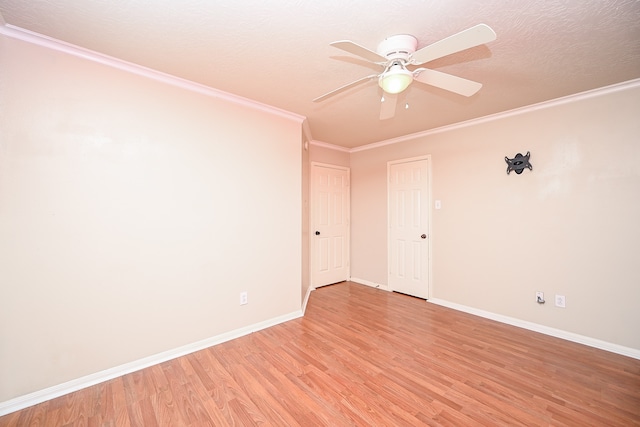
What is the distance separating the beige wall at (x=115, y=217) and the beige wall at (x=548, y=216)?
97.8 inches

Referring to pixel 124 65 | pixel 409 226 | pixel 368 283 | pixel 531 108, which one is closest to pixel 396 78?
pixel 124 65

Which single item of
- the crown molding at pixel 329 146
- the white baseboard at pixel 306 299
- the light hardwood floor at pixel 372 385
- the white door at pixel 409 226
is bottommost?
the light hardwood floor at pixel 372 385

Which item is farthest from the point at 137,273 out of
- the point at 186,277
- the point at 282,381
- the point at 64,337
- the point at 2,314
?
the point at 282,381

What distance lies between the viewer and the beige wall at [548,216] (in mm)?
2436

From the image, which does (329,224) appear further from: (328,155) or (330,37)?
(330,37)

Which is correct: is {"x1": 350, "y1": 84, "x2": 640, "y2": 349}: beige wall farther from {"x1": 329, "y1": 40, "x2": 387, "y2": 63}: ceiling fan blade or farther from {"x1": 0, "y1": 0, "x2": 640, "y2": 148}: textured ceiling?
{"x1": 329, "y1": 40, "x2": 387, "y2": 63}: ceiling fan blade

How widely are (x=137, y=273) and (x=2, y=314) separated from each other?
73 cm

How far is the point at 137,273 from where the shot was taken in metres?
2.17

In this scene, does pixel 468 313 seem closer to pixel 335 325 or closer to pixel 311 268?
pixel 335 325

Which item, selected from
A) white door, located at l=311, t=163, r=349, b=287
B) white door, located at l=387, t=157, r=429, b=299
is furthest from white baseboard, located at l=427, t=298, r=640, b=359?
white door, located at l=311, t=163, r=349, b=287

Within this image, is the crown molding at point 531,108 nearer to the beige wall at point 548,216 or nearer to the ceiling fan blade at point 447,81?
the beige wall at point 548,216

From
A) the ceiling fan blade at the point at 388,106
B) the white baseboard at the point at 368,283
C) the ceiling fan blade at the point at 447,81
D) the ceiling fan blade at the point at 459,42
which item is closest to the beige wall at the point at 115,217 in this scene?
the ceiling fan blade at the point at 388,106

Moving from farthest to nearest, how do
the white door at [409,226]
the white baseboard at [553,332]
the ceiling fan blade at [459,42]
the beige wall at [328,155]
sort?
the beige wall at [328,155] < the white door at [409,226] < the white baseboard at [553,332] < the ceiling fan blade at [459,42]

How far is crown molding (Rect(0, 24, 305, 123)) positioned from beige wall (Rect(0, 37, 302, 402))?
1.8 inches
